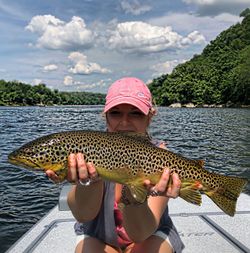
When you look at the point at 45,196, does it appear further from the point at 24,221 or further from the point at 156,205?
the point at 156,205

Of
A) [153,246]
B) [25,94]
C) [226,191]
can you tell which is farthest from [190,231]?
[25,94]

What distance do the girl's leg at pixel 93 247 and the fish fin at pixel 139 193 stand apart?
670 mm

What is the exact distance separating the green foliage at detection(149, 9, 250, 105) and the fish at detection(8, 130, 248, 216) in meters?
88.0

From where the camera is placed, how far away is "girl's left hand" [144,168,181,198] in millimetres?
2818

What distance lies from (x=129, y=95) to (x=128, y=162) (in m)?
0.62

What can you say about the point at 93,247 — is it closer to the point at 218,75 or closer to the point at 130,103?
the point at 130,103

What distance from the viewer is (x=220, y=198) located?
3014 millimetres

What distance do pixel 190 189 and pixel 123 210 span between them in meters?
0.52

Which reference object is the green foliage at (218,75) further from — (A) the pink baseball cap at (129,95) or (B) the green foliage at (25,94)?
(A) the pink baseball cap at (129,95)

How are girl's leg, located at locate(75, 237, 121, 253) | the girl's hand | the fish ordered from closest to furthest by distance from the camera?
the girl's hand
the fish
girl's leg, located at locate(75, 237, 121, 253)

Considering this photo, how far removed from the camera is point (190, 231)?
4367mm

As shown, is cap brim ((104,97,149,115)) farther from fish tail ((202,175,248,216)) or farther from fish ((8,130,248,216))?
fish tail ((202,175,248,216))

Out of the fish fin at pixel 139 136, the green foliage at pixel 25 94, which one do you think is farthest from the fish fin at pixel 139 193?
the green foliage at pixel 25 94

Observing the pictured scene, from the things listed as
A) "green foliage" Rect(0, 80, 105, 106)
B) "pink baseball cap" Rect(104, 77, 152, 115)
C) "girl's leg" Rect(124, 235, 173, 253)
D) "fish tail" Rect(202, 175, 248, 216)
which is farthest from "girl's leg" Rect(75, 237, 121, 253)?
"green foliage" Rect(0, 80, 105, 106)
